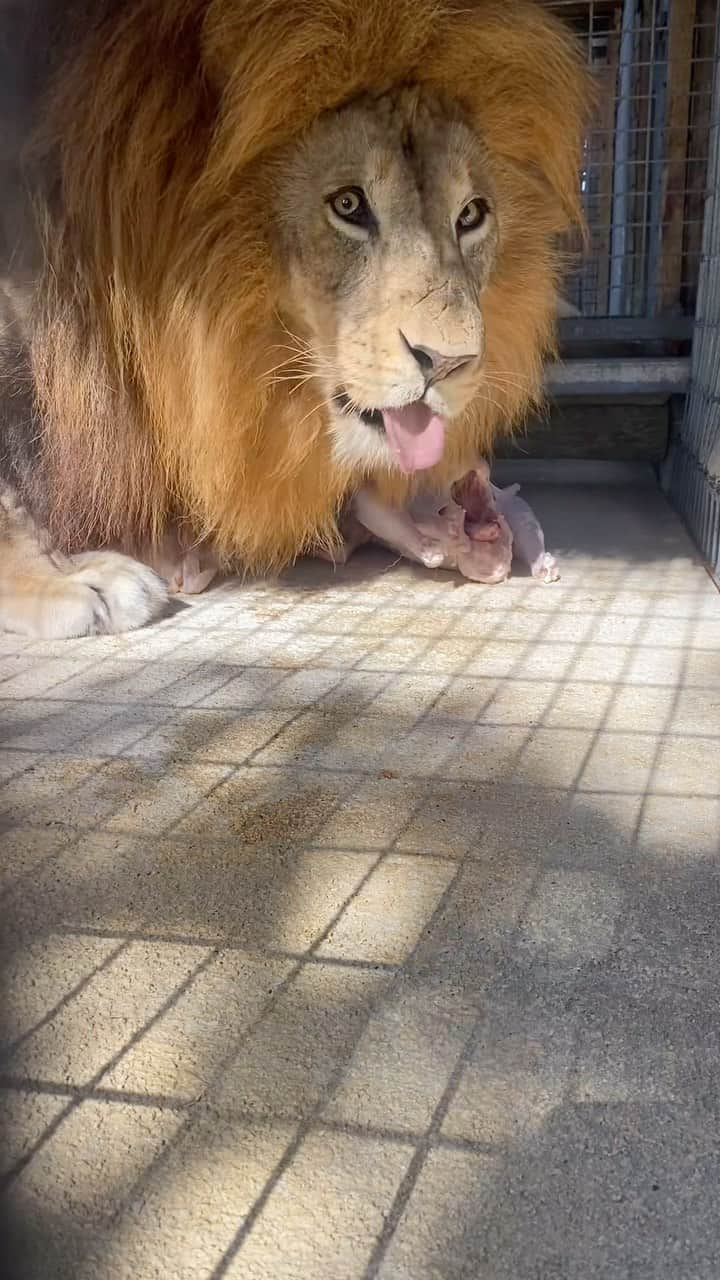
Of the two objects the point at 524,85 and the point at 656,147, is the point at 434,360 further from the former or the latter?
the point at 656,147

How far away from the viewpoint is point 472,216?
2096 mm

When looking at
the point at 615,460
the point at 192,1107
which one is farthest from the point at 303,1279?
the point at 615,460

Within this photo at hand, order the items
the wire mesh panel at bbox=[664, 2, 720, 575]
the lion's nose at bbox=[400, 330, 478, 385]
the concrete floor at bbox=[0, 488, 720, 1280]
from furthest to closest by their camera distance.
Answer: the wire mesh panel at bbox=[664, 2, 720, 575] → the lion's nose at bbox=[400, 330, 478, 385] → the concrete floor at bbox=[0, 488, 720, 1280]

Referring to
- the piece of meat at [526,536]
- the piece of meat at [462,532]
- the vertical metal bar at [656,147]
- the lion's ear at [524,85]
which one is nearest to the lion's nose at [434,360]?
the lion's ear at [524,85]

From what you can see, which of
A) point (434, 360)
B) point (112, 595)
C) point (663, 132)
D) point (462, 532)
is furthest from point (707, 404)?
point (112, 595)

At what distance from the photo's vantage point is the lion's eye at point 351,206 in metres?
1.97

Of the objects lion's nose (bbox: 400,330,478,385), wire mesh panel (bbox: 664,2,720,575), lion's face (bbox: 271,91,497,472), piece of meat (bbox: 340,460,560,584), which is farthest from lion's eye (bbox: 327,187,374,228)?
wire mesh panel (bbox: 664,2,720,575)

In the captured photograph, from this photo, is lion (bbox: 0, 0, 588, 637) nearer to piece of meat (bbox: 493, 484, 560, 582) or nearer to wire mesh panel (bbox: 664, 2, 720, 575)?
piece of meat (bbox: 493, 484, 560, 582)

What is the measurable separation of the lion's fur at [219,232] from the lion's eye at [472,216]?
0.32ft

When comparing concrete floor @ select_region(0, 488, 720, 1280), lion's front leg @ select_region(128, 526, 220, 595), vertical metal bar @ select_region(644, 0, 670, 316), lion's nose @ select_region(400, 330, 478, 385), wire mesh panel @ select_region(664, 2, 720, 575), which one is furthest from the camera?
vertical metal bar @ select_region(644, 0, 670, 316)

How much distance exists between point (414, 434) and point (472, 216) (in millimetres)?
385

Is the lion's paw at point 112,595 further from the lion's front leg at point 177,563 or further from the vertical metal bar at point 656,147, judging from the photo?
the vertical metal bar at point 656,147

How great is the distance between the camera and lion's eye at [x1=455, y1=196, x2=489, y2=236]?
207 cm

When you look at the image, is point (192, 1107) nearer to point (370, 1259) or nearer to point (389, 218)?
point (370, 1259)
